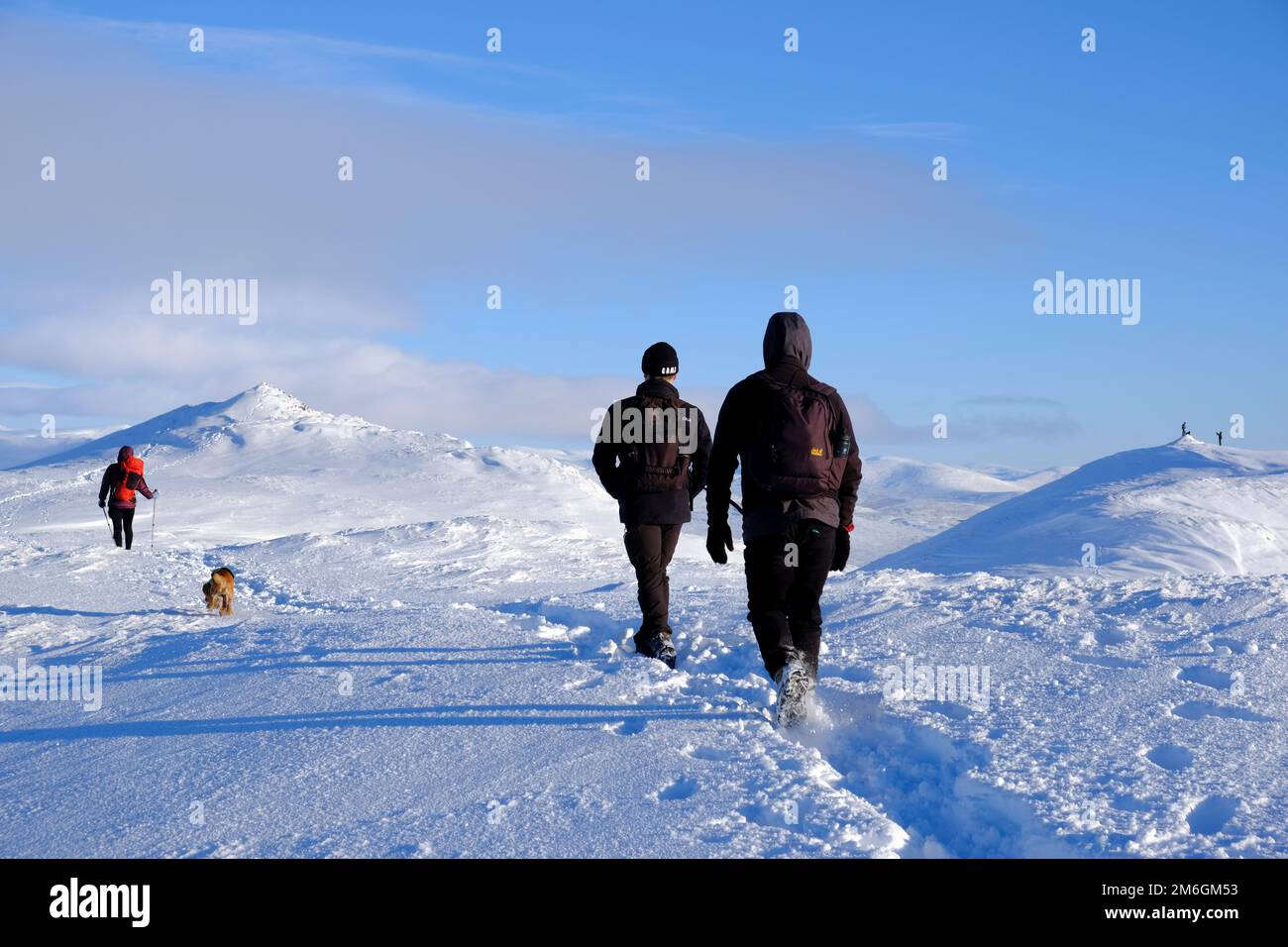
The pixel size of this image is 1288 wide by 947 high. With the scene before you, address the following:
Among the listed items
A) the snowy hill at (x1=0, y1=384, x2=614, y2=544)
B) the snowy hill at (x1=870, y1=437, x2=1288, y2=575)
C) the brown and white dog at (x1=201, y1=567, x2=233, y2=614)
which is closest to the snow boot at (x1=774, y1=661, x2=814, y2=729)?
the brown and white dog at (x1=201, y1=567, x2=233, y2=614)

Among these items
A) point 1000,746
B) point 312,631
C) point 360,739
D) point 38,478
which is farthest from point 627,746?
point 38,478

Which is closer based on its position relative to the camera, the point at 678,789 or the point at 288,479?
the point at 678,789

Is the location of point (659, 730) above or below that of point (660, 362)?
below

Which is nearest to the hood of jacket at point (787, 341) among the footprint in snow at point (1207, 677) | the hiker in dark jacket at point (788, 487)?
the hiker in dark jacket at point (788, 487)

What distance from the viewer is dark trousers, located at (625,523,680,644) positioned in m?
7.22

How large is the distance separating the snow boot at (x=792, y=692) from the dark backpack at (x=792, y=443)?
3.26 ft

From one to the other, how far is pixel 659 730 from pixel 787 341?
91.6 inches

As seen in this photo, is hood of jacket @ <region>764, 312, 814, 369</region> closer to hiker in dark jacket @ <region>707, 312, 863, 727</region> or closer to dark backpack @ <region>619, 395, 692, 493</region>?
hiker in dark jacket @ <region>707, 312, 863, 727</region>

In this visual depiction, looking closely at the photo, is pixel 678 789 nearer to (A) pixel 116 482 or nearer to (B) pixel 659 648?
(B) pixel 659 648

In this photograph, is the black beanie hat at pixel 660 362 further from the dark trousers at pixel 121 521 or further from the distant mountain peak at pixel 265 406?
the distant mountain peak at pixel 265 406

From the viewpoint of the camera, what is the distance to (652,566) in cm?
723

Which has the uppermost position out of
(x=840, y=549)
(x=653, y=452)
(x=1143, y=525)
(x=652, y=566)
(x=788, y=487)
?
(x=653, y=452)

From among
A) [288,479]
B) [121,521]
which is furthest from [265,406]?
[121,521]

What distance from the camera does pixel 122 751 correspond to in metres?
5.04
